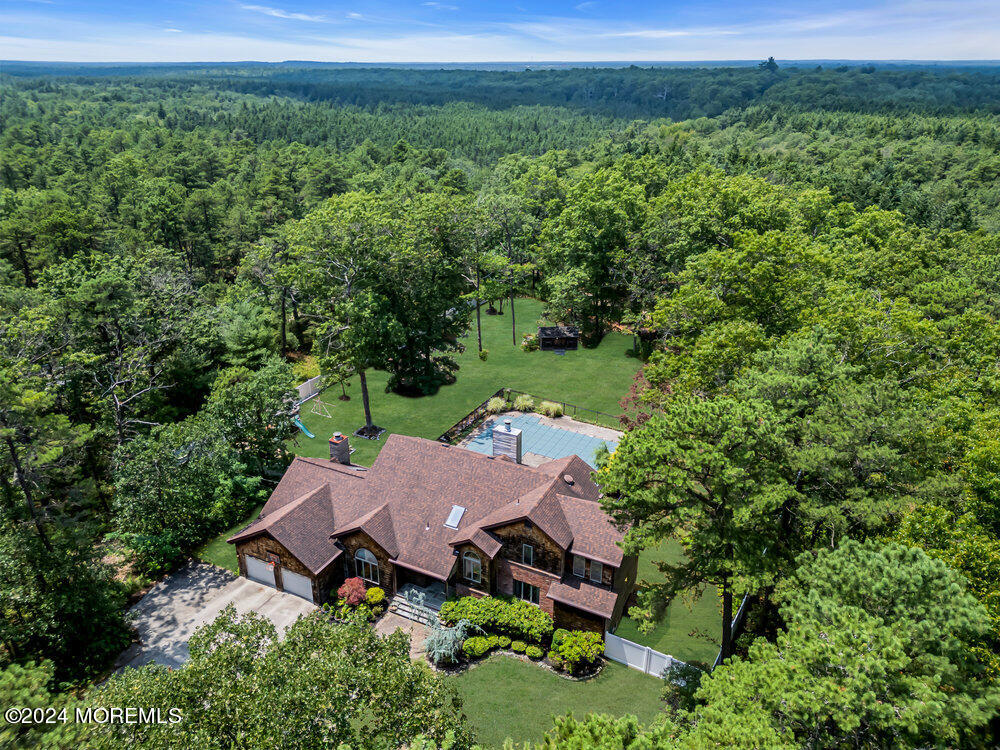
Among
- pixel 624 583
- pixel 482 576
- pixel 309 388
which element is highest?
pixel 482 576

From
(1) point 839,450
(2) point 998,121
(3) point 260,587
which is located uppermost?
(2) point 998,121

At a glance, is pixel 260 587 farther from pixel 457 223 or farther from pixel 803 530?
pixel 457 223

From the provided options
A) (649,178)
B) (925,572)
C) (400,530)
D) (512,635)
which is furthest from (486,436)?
(649,178)

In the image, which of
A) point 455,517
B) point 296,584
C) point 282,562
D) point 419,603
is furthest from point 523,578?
point 282,562

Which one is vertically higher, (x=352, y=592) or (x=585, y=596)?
(x=585, y=596)

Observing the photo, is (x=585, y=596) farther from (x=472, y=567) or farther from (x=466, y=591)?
(x=466, y=591)
